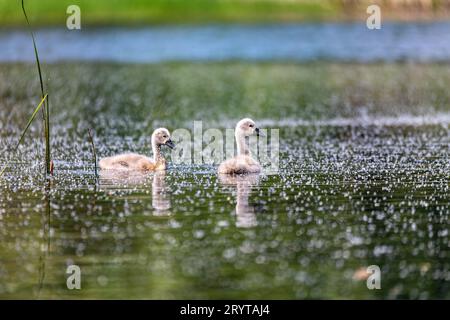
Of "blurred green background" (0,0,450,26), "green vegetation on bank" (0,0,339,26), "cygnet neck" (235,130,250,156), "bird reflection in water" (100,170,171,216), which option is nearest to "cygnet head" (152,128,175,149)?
"bird reflection in water" (100,170,171,216)

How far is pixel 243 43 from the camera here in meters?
43.8

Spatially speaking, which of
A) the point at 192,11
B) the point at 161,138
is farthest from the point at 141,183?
the point at 192,11

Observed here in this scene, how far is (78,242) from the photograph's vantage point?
11.0 m

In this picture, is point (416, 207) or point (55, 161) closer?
point (416, 207)

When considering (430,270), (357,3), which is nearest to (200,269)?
(430,270)

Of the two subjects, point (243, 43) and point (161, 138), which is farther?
point (243, 43)

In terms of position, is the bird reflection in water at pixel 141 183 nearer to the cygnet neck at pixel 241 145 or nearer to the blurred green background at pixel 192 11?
the cygnet neck at pixel 241 145

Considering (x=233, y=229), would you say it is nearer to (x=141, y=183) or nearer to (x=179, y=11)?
(x=141, y=183)

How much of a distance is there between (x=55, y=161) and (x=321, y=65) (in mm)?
21697

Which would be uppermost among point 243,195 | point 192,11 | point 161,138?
point 192,11

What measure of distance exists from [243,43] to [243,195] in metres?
30.8

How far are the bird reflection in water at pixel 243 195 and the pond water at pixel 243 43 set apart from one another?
24217mm

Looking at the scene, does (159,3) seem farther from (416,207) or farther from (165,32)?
(416,207)

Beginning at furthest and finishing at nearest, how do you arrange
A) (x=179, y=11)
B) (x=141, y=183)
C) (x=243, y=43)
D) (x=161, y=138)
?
(x=179, y=11)
(x=243, y=43)
(x=161, y=138)
(x=141, y=183)
